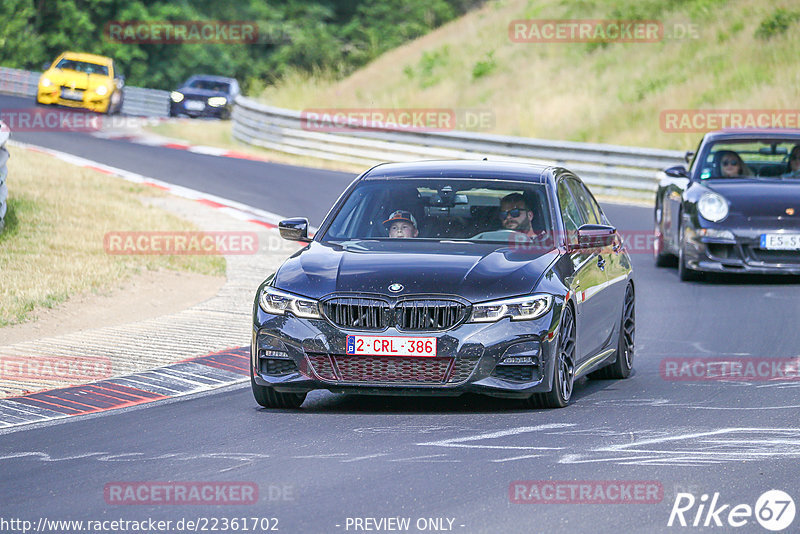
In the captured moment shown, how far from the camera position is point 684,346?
39.6 ft

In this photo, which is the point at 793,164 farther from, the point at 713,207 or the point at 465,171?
the point at 465,171

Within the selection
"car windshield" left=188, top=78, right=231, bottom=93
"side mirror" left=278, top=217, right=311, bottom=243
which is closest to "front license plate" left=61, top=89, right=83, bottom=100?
"car windshield" left=188, top=78, right=231, bottom=93

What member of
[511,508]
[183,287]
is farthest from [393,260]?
[183,287]

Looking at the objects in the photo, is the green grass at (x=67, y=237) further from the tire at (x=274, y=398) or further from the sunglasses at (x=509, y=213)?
the sunglasses at (x=509, y=213)

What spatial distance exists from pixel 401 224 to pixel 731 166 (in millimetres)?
7943

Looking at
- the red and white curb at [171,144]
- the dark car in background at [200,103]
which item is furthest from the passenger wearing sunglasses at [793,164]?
the dark car in background at [200,103]

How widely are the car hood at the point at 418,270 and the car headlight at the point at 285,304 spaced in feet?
0.14

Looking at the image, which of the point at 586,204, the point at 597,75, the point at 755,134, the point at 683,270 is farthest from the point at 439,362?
the point at 597,75

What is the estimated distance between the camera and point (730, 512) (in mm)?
6363

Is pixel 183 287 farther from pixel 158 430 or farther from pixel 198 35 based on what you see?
pixel 198 35

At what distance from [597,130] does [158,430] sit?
2615 cm

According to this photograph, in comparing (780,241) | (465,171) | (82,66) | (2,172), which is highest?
(82,66)

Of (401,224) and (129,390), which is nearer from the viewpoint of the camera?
(401,224)

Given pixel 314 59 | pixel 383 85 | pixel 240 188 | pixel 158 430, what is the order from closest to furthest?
pixel 158 430 < pixel 240 188 < pixel 383 85 < pixel 314 59
